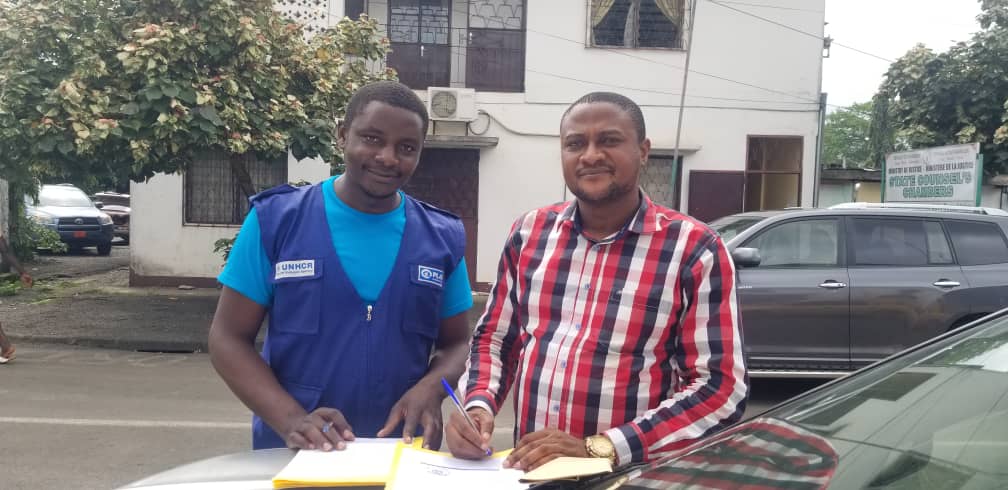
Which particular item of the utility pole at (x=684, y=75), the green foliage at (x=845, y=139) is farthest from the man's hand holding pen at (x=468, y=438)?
the green foliage at (x=845, y=139)

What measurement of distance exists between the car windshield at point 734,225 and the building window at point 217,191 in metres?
7.23

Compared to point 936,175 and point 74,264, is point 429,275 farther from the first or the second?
point 74,264

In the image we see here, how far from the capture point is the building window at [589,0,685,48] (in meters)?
11.8

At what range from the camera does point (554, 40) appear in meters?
11.7

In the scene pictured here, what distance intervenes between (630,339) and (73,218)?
1796cm

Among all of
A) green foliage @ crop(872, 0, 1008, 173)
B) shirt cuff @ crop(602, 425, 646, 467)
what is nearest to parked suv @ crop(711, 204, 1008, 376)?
shirt cuff @ crop(602, 425, 646, 467)

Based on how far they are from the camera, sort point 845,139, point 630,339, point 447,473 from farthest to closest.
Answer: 1. point 845,139
2. point 630,339
3. point 447,473

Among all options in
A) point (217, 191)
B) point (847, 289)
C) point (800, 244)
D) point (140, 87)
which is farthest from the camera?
point (217, 191)

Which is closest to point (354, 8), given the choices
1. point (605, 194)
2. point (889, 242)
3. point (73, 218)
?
point (889, 242)

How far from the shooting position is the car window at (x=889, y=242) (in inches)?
249

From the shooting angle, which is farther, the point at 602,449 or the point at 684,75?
the point at 684,75

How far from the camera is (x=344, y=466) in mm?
1599

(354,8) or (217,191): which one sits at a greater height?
(354,8)

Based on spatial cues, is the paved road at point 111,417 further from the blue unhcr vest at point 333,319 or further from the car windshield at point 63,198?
the car windshield at point 63,198
